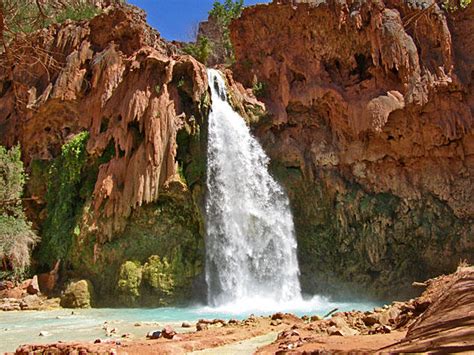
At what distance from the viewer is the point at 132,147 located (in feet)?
61.9

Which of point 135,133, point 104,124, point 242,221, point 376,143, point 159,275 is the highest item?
point 104,124

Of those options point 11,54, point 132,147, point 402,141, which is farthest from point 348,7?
point 11,54

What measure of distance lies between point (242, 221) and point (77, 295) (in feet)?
23.0

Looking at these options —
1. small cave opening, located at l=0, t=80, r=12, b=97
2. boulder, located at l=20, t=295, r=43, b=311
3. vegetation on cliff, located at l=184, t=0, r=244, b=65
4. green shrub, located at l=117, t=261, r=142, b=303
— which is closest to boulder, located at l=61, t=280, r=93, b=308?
boulder, located at l=20, t=295, r=43, b=311

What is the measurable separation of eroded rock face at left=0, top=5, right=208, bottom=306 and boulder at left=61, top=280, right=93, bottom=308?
2.57ft

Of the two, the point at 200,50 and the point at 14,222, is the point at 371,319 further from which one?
the point at 200,50

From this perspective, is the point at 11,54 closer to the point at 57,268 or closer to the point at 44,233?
the point at 57,268

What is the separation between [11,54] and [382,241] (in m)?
18.4

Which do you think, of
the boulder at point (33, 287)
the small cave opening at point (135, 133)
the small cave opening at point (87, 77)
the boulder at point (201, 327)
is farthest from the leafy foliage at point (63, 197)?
the boulder at point (201, 327)

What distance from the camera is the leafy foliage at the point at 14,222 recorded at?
18156 millimetres

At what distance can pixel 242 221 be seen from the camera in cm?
1877

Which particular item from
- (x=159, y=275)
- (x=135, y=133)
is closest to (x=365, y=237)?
(x=159, y=275)

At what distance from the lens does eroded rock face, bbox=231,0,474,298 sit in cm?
1983

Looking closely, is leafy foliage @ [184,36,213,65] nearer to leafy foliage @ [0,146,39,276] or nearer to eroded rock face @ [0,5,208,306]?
eroded rock face @ [0,5,208,306]
